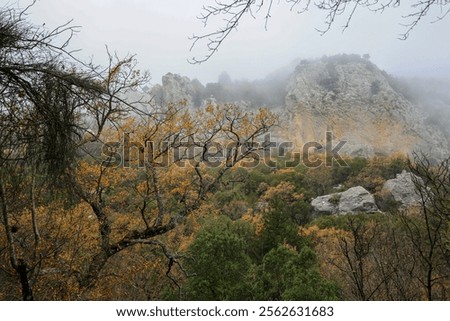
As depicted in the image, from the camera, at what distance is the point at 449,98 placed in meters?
110

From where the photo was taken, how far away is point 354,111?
100438 mm

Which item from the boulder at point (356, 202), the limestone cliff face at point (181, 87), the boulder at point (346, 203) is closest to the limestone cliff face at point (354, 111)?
the limestone cliff face at point (181, 87)

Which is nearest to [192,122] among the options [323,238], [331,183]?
[323,238]

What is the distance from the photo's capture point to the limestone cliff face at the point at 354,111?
95500 mm

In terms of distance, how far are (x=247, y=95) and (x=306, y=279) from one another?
102 meters

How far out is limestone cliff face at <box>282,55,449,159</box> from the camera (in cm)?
9550

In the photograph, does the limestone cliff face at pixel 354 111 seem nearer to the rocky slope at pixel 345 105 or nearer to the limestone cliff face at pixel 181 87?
the rocky slope at pixel 345 105

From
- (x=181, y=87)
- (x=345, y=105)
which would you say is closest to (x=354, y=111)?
(x=345, y=105)

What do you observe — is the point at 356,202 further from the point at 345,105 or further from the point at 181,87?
the point at 345,105

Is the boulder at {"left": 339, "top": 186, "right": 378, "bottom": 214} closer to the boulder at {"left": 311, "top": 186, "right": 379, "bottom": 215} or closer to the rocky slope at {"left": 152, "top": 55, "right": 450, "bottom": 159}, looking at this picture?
the boulder at {"left": 311, "top": 186, "right": 379, "bottom": 215}

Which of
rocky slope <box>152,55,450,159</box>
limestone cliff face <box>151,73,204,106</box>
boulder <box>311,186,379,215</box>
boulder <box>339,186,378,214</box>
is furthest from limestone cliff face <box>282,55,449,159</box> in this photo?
boulder <box>311,186,379,215</box>
